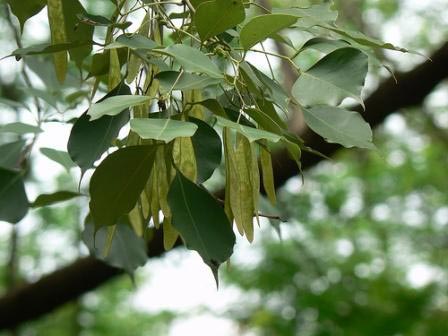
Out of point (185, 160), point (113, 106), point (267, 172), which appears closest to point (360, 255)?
point (267, 172)

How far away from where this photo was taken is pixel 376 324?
7.72ft

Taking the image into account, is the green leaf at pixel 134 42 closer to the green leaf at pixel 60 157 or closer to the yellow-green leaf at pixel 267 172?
the yellow-green leaf at pixel 267 172

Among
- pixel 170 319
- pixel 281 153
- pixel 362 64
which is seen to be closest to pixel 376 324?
pixel 281 153

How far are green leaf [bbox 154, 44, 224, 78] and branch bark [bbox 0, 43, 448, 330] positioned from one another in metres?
1.19

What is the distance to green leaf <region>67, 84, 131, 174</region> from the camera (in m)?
0.76

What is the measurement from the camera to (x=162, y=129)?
0.62m

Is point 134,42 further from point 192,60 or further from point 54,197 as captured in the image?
point 54,197

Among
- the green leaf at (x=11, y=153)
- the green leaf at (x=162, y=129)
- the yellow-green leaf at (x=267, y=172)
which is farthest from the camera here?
the green leaf at (x=11, y=153)

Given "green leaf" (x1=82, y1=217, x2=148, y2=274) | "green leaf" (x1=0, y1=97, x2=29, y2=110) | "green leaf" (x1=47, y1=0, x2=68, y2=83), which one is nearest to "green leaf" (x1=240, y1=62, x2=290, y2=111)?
"green leaf" (x1=47, y1=0, x2=68, y2=83)

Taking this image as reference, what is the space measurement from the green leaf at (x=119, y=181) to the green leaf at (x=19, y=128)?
513 millimetres

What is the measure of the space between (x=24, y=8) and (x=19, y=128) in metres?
0.38

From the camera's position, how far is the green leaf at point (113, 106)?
0.62 m

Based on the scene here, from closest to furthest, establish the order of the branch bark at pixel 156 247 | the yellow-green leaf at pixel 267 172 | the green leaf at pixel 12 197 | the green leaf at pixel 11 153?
the yellow-green leaf at pixel 267 172
the green leaf at pixel 12 197
the green leaf at pixel 11 153
the branch bark at pixel 156 247

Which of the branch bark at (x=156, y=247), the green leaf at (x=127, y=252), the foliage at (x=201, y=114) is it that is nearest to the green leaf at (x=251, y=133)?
the foliage at (x=201, y=114)
